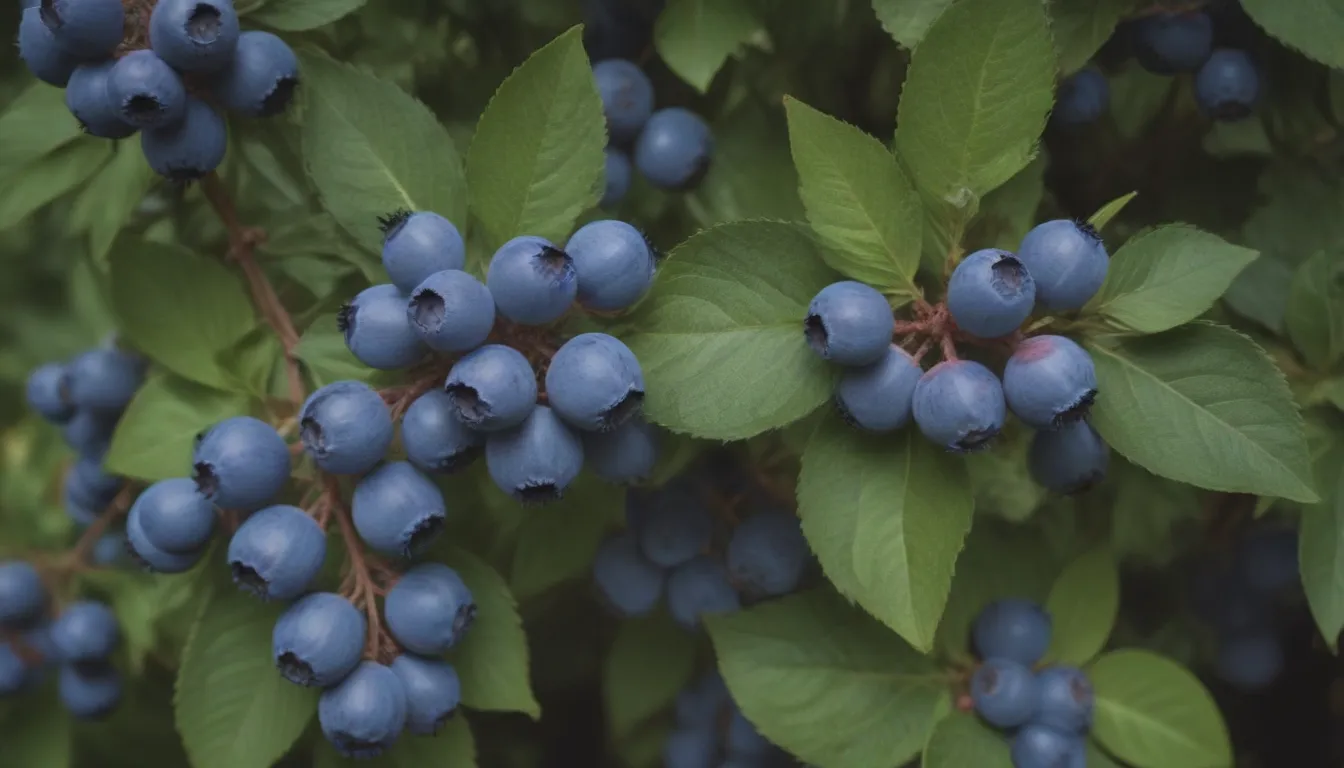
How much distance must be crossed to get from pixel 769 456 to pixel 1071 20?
1.75 feet

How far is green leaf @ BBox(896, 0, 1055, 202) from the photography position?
795mm

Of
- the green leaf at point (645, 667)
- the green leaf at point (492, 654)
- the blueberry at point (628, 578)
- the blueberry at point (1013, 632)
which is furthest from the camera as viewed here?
the green leaf at point (645, 667)

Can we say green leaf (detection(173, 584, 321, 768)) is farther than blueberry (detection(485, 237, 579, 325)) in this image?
Yes

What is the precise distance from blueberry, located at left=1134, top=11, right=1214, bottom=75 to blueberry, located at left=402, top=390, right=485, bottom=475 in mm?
740

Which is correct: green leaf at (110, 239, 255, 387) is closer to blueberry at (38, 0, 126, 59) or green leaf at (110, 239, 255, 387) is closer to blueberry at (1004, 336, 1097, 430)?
blueberry at (38, 0, 126, 59)

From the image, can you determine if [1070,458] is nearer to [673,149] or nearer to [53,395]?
[673,149]

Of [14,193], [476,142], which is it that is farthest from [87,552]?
[476,142]

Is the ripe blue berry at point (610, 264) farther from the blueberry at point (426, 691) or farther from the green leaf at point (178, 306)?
the green leaf at point (178, 306)

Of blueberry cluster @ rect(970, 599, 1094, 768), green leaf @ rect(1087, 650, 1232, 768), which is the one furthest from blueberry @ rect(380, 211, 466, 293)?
green leaf @ rect(1087, 650, 1232, 768)

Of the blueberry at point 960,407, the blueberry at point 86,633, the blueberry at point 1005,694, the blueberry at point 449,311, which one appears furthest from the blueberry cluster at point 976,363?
the blueberry at point 86,633

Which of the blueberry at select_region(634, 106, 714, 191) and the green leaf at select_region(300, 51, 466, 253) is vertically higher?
the green leaf at select_region(300, 51, 466, 253)

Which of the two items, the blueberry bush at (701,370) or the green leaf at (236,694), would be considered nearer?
the blueberry bush at (701,370)

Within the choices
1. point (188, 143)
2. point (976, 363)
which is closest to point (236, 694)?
point (188, 143)

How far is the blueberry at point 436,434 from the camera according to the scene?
2.66 feet
